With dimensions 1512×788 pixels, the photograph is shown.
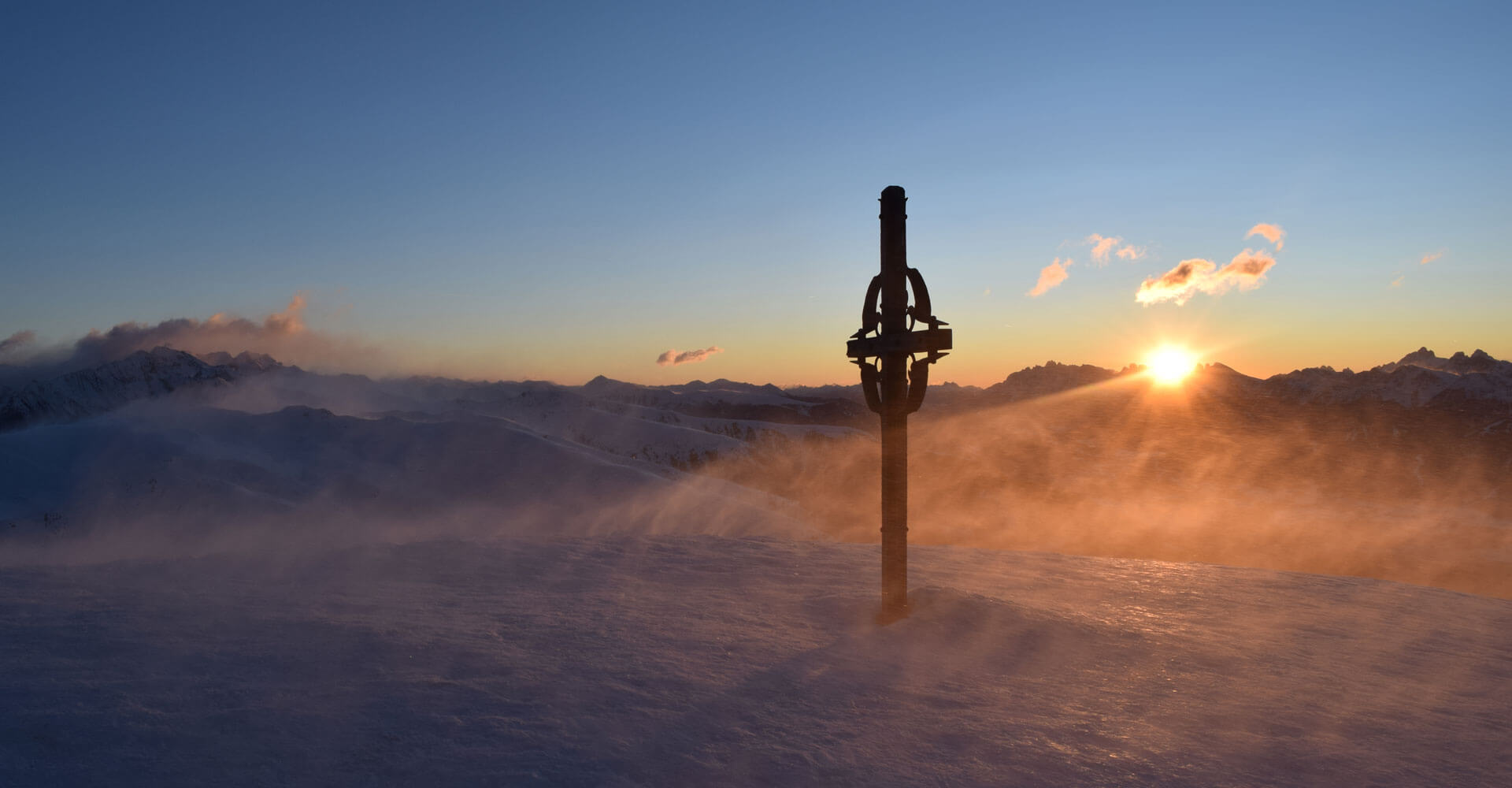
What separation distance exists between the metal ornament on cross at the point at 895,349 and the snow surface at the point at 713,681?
107 centimetres

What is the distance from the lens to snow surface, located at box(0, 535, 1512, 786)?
378cm

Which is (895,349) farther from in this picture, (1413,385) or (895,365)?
(1413,385)

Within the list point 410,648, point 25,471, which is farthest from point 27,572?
point 25,471

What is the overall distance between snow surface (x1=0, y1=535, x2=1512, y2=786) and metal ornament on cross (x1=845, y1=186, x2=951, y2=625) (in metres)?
1.07

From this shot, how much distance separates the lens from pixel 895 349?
690 cm

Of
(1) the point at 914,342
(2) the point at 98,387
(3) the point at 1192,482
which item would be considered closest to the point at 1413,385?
(3) the point at 1192,482

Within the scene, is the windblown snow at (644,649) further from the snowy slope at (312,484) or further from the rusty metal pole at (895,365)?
the rusty metal pole at (895,365)

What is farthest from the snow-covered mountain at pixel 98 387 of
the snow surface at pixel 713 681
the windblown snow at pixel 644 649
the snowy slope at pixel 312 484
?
the snow surface at pixel 713 681

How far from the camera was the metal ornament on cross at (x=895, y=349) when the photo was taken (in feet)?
22.6

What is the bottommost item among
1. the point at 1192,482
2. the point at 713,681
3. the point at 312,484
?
the point at 1192,482

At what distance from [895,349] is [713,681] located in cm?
331

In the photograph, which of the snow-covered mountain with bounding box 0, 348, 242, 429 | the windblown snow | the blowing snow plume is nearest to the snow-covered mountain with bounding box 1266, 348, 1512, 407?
the blowing snow plume

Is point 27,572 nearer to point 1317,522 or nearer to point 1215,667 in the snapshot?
point 1215,667

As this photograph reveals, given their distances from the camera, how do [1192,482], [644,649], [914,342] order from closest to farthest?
[644,649] → [914,342] → [1192,482]
